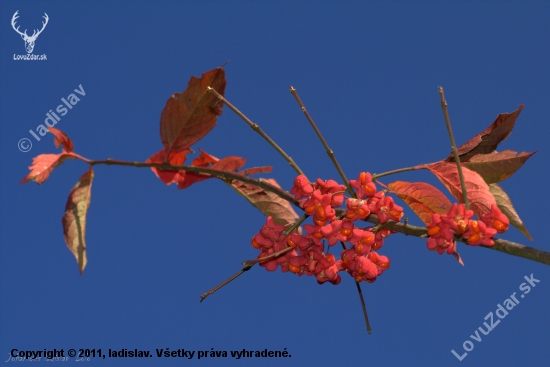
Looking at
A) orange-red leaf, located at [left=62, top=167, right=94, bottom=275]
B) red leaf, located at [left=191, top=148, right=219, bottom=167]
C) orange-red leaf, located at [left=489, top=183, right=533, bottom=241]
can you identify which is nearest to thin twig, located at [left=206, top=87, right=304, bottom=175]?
red leaf, located at [left=191, top=148, right=219, bottom=167]

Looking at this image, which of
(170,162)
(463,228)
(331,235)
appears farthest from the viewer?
(170,162)

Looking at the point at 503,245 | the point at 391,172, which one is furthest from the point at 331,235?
the point at 503,245

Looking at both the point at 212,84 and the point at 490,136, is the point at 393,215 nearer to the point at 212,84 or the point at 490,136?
the point at 490,136

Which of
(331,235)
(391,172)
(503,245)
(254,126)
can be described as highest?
(254,126)

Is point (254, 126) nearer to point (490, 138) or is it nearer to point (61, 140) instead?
point (61, 140)

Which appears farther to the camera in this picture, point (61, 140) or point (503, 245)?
point (61, 140)

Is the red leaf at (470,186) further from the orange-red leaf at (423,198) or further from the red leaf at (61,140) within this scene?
the red leaf at (61,140)

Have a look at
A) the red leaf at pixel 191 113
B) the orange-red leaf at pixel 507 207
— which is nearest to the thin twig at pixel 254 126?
the red leaf at pixel 191 113
